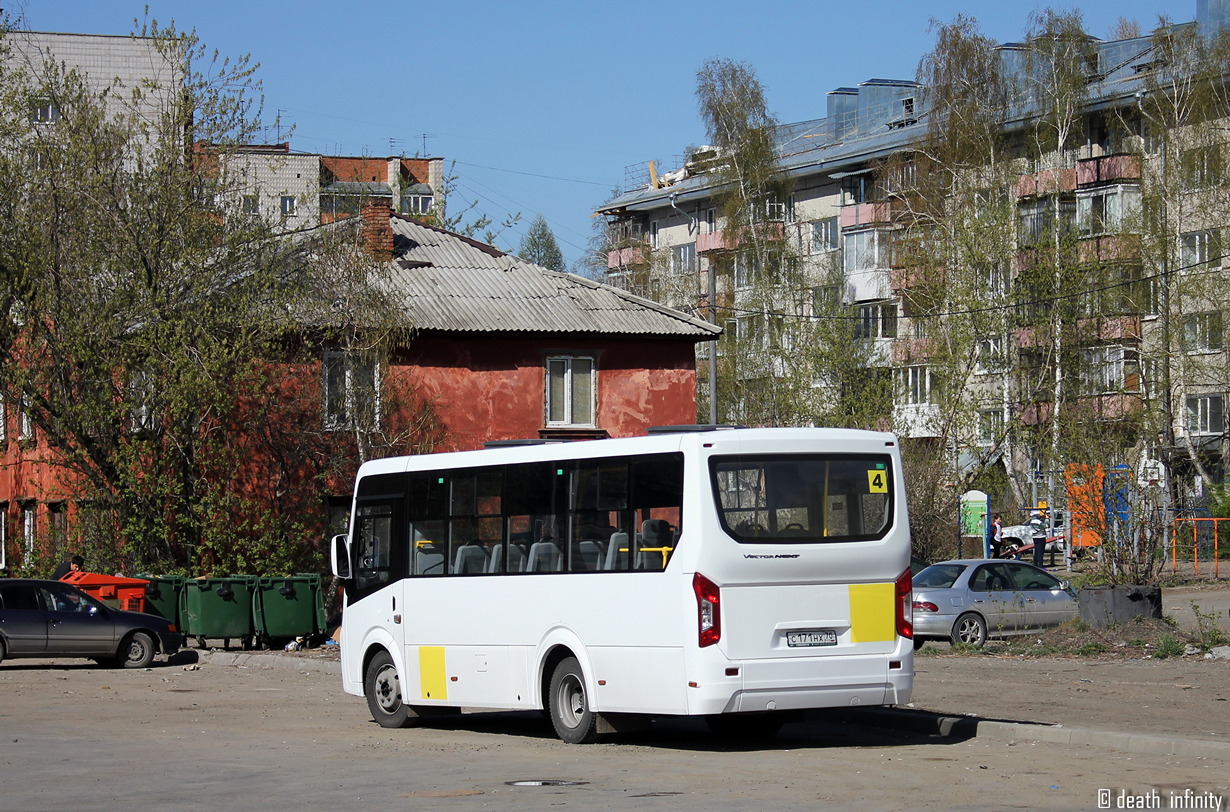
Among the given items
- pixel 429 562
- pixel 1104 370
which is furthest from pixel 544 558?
pixel 1104 370

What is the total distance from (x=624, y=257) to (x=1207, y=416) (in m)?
34.5

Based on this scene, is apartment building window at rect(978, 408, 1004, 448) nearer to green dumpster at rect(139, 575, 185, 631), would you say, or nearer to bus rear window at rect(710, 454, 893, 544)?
green dumpster at rect(139, 575, 185, 631)

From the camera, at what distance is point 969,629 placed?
24312 millimetres

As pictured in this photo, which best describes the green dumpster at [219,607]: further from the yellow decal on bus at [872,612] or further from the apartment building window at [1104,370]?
the apartment building window at [1104,370]

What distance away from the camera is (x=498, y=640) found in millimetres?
14422

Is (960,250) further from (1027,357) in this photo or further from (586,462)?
(586,462)

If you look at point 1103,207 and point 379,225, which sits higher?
point 1103,207

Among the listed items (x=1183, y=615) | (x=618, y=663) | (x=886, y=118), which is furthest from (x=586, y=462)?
(x=886, y=118)

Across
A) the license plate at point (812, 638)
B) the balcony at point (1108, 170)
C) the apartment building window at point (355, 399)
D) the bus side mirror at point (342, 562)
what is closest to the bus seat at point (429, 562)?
the bus side mirror at point (342, 562)

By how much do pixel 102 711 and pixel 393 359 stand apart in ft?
59.1

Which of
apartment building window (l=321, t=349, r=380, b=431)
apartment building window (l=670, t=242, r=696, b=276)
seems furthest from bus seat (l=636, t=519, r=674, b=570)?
apartment building window (l=670, t=242, r=696, b=276)

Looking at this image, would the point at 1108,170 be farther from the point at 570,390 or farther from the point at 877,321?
the point at 570,390

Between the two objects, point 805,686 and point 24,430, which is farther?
point 24,430

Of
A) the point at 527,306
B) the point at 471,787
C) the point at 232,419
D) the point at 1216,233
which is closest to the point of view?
the point at 471,787
